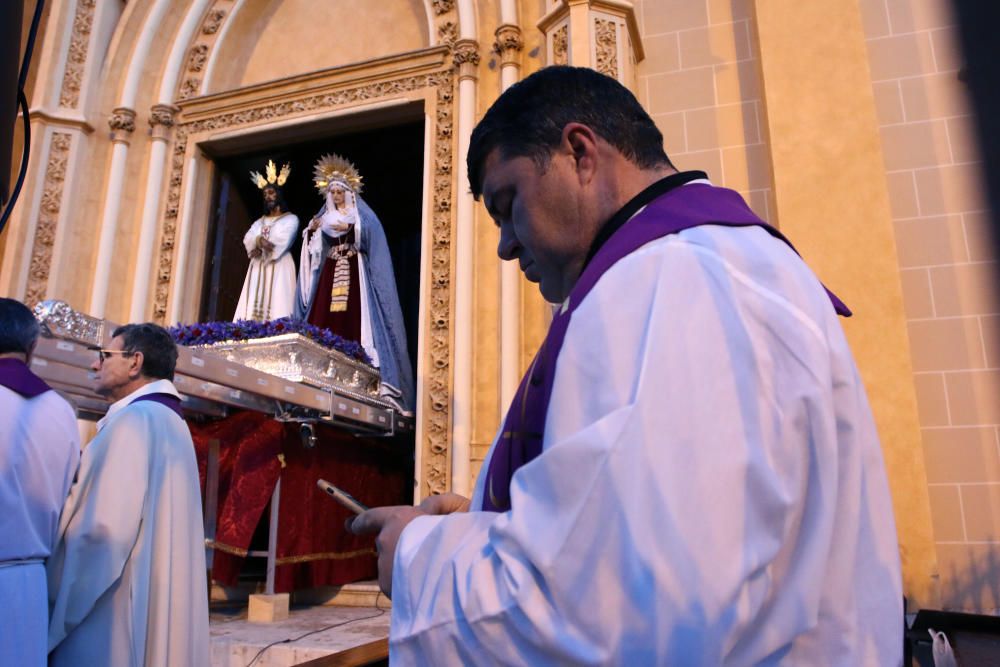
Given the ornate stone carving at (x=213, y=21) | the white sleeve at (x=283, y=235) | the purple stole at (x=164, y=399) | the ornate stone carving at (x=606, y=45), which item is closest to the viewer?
the purple stole at (x=164, y=399)

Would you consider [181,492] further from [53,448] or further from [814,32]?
[814,32]

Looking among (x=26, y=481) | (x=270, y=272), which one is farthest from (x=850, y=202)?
(x=270, y=272)

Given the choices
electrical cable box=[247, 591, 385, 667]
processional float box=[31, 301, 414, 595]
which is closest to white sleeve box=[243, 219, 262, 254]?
processional float box=[31, 301, 414, 595]

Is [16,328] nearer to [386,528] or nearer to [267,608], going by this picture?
[386,528]

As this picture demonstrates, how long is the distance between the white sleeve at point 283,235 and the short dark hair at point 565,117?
241 inches

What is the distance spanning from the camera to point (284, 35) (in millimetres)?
7516

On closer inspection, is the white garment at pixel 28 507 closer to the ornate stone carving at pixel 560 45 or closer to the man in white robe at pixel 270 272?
the ornate stone carving at pixel 560 45

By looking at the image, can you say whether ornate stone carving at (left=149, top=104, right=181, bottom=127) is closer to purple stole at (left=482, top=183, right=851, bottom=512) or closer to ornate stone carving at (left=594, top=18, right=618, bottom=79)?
ornate stone carving at (left=594, top=18, right=618, bottom=79)

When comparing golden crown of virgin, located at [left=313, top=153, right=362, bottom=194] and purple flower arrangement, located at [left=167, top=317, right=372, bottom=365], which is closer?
purple flower arrangement, located at [left=167, top=317, right=372, bottom=365]

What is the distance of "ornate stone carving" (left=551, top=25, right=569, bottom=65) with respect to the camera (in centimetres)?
522

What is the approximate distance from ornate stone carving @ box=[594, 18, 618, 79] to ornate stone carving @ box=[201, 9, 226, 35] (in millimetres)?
4395

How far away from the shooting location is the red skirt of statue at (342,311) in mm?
6445

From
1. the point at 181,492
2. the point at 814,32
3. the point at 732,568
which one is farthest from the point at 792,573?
the point at 814,32

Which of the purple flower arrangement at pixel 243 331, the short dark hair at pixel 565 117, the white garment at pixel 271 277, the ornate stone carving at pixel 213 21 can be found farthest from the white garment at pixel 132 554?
the ornate stone carving at pixel 213 21
